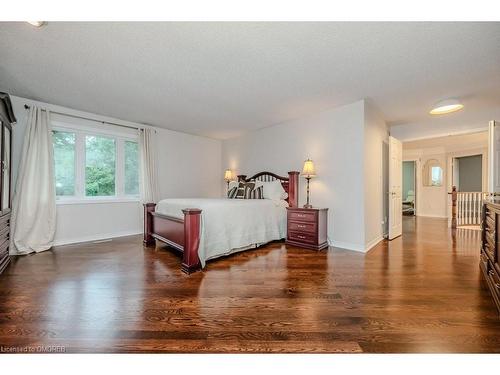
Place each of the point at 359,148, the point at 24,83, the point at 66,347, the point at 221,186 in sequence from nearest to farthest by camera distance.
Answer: the point at 66,347 → the point at 24,83 → the point at 359,148 → the point at 221,186

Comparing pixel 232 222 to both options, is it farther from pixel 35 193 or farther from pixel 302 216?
pixel 35 193

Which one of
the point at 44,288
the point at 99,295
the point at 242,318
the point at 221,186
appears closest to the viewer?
the point at 242,318

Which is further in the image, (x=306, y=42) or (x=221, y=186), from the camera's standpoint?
(x=221, y=186)

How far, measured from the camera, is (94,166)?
4191 mm

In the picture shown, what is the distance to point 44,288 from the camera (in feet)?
6.94

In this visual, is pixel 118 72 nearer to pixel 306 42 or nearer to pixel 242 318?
pixel 306 42

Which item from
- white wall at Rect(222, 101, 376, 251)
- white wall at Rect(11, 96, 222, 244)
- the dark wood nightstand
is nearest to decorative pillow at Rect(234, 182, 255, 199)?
white wall at Rect(222, 101, 376, 251)

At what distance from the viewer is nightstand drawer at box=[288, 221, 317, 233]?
3.60m

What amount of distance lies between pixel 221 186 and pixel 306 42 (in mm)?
4544

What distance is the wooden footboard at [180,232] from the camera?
8.57 feet

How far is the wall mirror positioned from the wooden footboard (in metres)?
8.75

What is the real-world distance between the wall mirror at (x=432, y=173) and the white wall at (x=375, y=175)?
4909mm

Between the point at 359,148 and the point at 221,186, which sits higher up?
the point at 359,148
